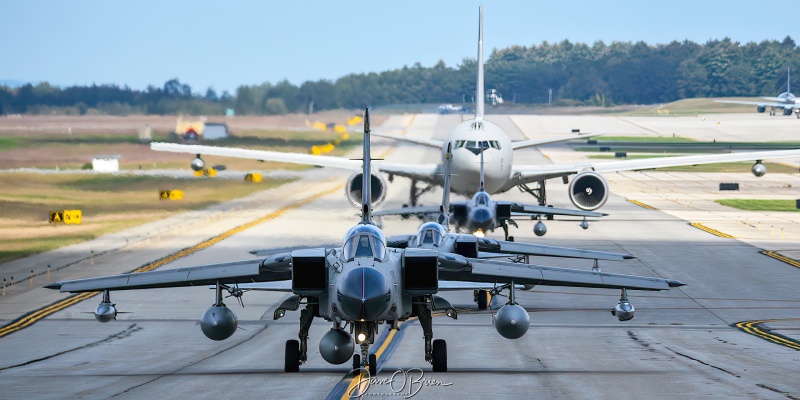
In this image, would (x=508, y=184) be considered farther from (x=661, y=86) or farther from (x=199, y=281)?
(x=661, y=86)

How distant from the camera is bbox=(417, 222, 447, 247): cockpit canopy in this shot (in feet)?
121

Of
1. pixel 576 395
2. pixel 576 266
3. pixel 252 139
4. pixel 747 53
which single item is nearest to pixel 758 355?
pixel 576 395

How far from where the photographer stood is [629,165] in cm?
6469

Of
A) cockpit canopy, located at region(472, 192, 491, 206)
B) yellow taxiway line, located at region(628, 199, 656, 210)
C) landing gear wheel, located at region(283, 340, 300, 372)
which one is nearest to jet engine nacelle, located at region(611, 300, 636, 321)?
landing gear wheel, located at region(283, 340, 300, 372)

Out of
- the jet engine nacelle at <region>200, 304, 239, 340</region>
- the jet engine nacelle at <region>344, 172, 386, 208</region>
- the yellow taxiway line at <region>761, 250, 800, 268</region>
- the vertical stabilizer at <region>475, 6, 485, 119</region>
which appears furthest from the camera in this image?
the vertical stabilizer at <region>475, 6, 485, 119</region>

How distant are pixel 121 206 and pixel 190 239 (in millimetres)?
14551

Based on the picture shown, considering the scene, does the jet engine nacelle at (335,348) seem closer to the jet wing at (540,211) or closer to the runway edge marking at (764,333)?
the runway edge marking at (764,333)

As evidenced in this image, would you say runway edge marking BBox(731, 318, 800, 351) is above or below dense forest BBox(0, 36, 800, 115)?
below

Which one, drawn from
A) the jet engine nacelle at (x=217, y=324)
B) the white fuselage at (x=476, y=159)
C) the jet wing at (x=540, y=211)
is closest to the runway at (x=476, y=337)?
the jet engine nacelle at (x=217, y=324)

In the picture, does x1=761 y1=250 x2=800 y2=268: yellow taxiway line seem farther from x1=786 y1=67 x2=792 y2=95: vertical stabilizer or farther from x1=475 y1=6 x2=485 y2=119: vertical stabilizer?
x1=786 y1=67 x2=792 y2=95: vertical stabilizer

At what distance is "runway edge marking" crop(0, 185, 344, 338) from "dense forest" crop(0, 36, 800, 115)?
69.8ft

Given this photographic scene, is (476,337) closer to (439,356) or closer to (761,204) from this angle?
(439,356)

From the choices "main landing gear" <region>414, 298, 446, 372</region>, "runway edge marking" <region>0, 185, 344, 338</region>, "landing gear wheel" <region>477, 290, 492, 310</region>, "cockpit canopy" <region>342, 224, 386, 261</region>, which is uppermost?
"cockpit canopy" <region>342, 224, 386, 261</region>

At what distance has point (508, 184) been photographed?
60594 mm
